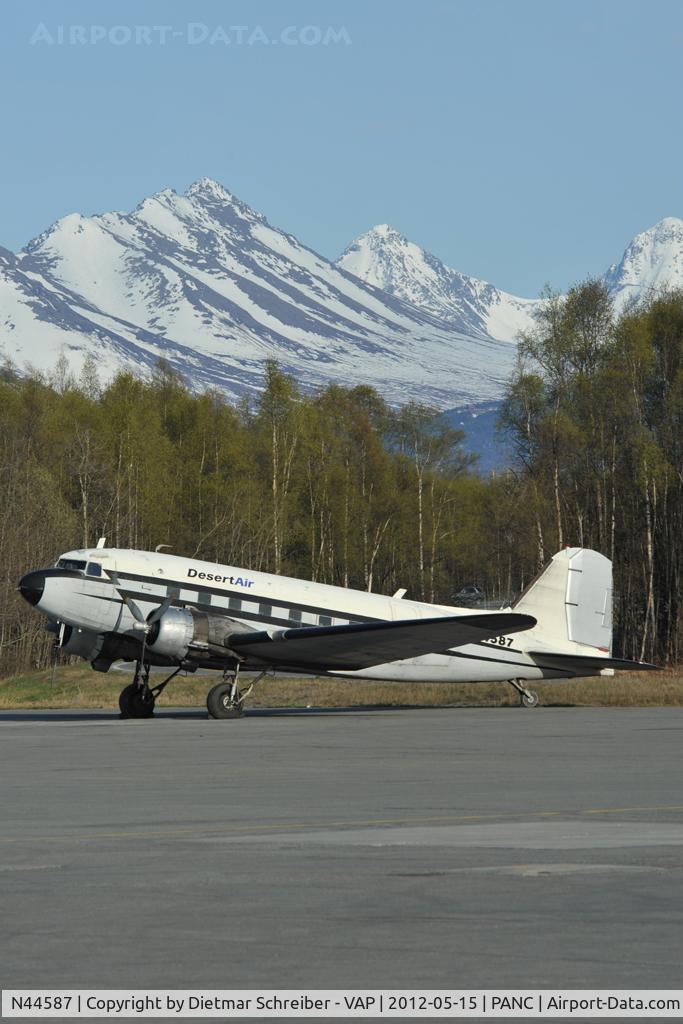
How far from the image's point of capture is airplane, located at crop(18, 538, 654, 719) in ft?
101

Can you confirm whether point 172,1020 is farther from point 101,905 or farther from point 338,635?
point 338,635

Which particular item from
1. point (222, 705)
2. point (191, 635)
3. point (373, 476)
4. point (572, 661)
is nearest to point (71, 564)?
point (191, 635)

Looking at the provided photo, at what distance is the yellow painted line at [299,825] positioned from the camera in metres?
12.6

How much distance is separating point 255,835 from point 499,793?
4139 mm

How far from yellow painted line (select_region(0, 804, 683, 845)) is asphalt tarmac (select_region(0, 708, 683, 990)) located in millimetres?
43

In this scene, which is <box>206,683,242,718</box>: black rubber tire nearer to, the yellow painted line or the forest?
the yellow painted line

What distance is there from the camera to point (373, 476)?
94.0m

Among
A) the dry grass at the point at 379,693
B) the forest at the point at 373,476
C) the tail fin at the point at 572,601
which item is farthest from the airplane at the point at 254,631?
the forest at the point at 373,476

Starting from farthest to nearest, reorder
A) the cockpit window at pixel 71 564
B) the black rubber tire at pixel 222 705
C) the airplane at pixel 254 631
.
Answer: the cockpit window at pixel 71 564
the black rubber tire at pixel 222 705
the airplane at pixel 254 631

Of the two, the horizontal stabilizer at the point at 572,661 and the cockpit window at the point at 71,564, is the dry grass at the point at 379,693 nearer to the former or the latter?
the horizontal stabilizer at the point at 572,661

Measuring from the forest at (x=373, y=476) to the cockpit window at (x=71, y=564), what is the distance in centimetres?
3379

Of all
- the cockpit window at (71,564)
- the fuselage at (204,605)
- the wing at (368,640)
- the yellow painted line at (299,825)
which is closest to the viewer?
the yellow painted line at (299,825)

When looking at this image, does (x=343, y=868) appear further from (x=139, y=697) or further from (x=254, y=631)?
(x=139, y=697)

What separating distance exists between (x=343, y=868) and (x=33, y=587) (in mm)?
21809
